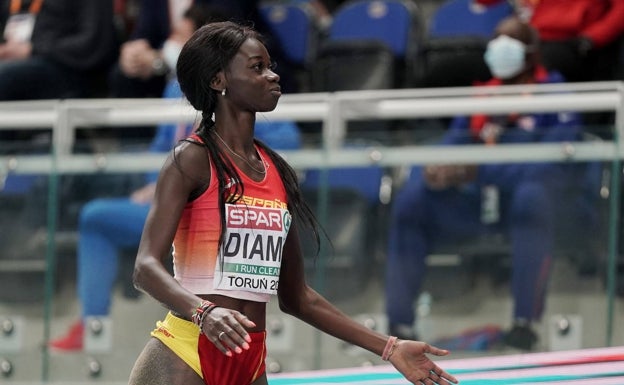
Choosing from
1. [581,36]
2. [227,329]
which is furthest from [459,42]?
[227,329]

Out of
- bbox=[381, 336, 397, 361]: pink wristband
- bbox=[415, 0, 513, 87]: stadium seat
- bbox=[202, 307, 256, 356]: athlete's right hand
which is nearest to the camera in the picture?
bbox=[202, 307, 256, 356]: athlete's right hand

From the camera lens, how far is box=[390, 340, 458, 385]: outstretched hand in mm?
4195

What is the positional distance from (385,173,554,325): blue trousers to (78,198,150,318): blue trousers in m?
1.35

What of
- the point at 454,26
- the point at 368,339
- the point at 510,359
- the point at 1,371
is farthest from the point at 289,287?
the point at 454,26

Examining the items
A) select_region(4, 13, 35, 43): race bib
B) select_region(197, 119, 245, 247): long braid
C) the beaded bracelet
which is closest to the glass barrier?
select_region(4, 13, 35, 43): race bib

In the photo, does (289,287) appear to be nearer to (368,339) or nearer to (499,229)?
(368,339)

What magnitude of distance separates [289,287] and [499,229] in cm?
261

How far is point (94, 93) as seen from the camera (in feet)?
30.5

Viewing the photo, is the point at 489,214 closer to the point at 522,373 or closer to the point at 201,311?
the point at 522,373

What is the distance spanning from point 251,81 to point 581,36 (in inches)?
174

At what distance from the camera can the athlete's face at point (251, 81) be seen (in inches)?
164

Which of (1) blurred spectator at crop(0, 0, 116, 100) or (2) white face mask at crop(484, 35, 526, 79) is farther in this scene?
(1) blurred spectator at crop(0, 0, 116, 100)

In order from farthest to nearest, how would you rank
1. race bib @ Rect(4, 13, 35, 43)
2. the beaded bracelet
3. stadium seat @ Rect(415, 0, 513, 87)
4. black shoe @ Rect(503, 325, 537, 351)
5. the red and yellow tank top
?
1. race bib @ Rect(4, 13, 35, 43)
2. stadium seat @ Rect(415, 0, 513, 87)
3. black shoe @ Rect(503, 325, 537, 351)
4. the red and yellow tank top
5. the beaded bracelet

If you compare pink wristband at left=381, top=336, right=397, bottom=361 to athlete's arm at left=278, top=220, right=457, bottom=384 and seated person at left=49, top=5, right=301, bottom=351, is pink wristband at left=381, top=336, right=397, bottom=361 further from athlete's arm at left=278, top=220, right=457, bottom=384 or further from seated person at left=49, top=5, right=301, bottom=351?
seated person at left=49, top=5, right=301, bottom=351
